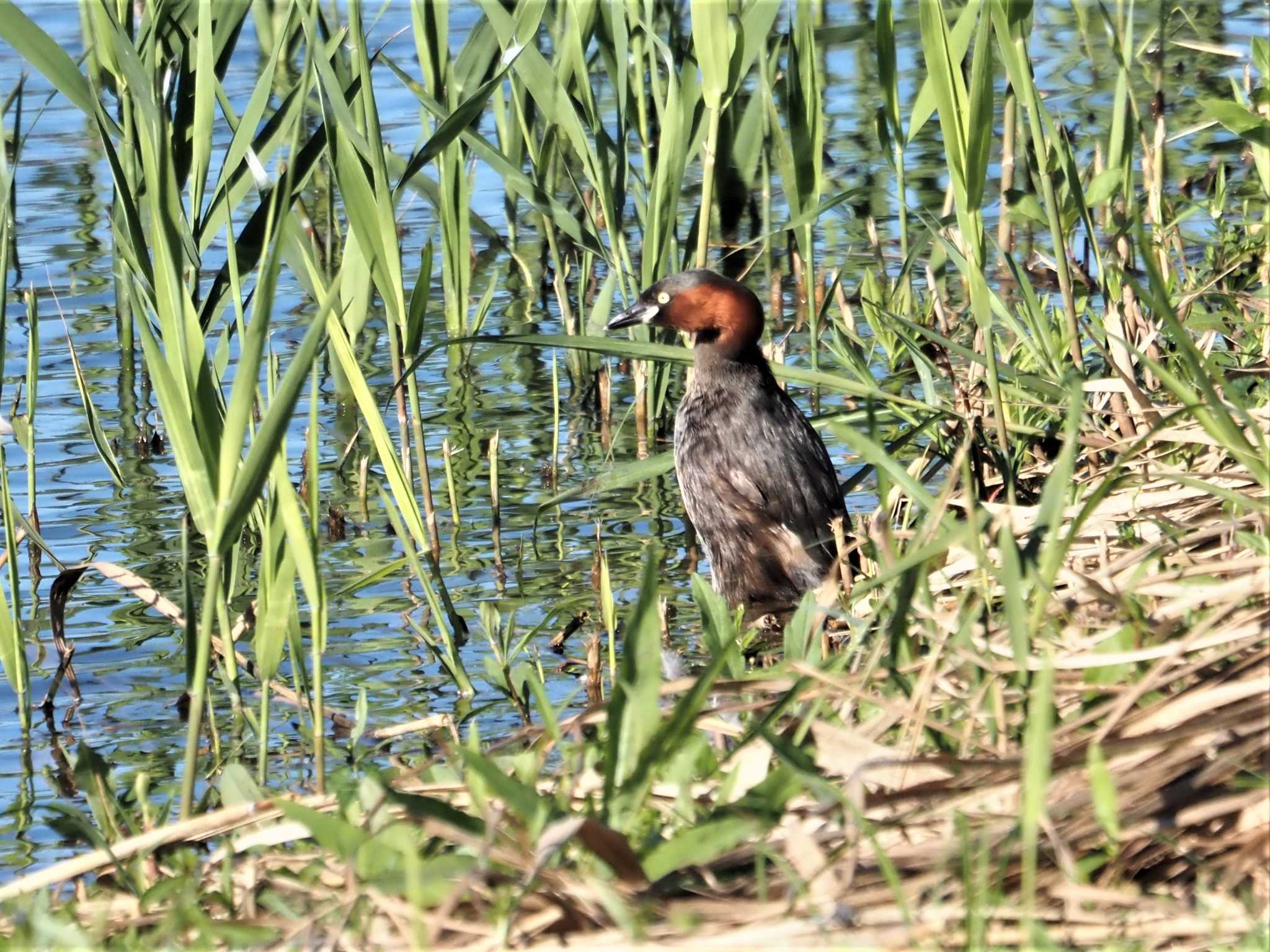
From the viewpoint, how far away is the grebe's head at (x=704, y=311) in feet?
19.3

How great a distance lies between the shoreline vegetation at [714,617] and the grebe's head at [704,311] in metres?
0.13

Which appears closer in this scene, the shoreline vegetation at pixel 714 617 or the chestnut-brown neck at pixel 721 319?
the shoreline vegetation at pixel 714 617

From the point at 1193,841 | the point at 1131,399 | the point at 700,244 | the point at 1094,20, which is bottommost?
the point at 1193,841

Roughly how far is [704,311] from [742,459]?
0.54m

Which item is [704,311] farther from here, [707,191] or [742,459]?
[742,459]

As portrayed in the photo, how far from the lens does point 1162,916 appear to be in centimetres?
223

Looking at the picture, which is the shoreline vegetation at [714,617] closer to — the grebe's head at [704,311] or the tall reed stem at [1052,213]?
the tall reed stem at [1052,213]

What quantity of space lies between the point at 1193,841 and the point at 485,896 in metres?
0.93

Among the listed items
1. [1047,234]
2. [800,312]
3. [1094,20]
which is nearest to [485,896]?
[800,312]

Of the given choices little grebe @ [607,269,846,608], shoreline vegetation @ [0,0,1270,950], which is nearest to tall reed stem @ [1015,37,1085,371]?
shoreline vegetation @ [0,0,1270,950]

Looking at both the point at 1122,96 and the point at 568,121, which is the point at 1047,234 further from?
the point at 568,121

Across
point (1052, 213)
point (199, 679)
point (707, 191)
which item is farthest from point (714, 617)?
point (707, 191)

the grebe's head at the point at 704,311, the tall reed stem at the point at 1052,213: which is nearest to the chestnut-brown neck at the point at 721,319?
the grebe's head at the point at 704,311

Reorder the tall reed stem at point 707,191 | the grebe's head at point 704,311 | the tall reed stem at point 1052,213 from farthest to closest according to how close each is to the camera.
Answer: the grebe's head at point 704,311, the tall reed stem at point 707,191, the tall reed stem at point 1052,213
